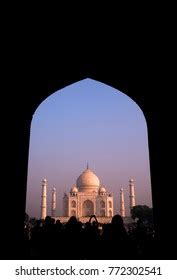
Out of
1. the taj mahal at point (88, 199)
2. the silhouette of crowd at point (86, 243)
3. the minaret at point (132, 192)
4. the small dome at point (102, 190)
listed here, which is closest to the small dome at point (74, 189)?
the taj mahal at point (88, 199)

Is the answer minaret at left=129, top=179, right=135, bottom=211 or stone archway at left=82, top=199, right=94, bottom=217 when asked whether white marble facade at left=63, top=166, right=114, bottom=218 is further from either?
minaret at left=129, top=179, right=135, bottom=211

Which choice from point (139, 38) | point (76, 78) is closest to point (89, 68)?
point (76, 78)

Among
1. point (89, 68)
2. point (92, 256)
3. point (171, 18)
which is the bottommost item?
point (92, 256)

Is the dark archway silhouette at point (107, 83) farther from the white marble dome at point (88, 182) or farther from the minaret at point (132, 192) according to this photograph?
the minaret at point (132, 192)

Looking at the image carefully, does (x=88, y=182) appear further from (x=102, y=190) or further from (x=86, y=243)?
(x=86, y=243)

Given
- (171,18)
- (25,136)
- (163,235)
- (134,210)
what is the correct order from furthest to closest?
(134,210) → (25,136) → (163,235) → (171,18)

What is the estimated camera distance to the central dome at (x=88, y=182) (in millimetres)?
43094

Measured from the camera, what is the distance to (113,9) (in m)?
4.54

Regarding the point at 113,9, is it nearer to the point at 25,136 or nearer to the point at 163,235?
the point at 25,136

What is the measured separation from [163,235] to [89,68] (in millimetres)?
3592

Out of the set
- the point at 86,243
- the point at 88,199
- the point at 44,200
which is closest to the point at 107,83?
the point at 86,243

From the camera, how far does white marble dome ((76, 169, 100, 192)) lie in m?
43.1

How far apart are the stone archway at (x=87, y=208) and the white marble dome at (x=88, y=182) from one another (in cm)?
173

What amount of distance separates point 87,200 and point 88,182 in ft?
8.12
